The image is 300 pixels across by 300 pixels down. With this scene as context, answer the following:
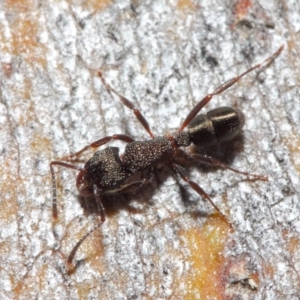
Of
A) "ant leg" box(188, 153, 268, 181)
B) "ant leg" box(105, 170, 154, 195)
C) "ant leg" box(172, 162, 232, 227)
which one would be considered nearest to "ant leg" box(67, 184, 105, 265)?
"ant leg" box(105, 170, 154, 195)

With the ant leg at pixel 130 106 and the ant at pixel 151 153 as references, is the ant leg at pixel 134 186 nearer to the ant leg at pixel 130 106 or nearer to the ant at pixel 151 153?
the ant at pixel 151 153

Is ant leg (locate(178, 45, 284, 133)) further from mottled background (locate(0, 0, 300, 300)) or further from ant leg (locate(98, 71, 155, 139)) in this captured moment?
ant leg (locate(98, 71, 155, 139))

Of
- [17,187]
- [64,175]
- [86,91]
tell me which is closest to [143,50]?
[86,91]

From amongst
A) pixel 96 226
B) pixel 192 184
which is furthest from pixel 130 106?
pixel 96 226

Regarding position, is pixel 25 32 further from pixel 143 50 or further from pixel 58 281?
pixel 58 281

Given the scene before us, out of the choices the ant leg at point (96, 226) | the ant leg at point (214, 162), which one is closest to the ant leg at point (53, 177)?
the ant leg at point (96, 226)

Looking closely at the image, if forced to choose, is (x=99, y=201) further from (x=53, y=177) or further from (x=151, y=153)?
(x=151, y=153)
